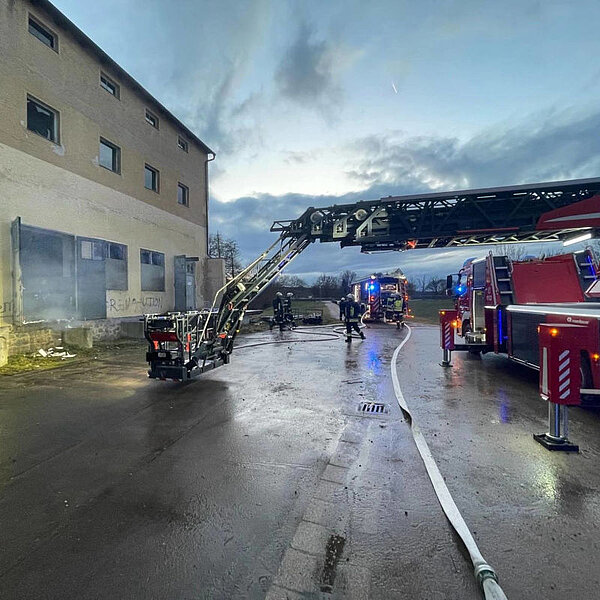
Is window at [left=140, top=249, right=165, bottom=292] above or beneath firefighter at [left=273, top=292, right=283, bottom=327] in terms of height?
above

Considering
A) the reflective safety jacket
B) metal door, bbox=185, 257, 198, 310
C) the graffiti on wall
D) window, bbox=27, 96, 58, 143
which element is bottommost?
the reflective safety jacket

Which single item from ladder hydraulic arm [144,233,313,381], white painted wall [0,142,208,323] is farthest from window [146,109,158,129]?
ladder hydraulic arm [144,233,313,381]

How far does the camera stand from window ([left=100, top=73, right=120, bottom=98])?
14.6 m

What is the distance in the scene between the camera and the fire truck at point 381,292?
75.5ft

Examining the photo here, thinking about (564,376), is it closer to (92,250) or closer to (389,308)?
(92,250)

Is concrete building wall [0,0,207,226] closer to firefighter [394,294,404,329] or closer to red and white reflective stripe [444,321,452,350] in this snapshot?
red and white reflective stripe [444,321,452,350]

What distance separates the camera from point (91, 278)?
44.3 feet

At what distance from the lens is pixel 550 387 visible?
416 cm

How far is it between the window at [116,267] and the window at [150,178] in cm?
393

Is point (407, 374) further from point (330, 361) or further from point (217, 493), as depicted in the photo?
point (217, 493)

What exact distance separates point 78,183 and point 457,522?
49.6 ft

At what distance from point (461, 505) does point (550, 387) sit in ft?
6.73

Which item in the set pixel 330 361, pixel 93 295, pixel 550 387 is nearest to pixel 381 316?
pixel 330 361

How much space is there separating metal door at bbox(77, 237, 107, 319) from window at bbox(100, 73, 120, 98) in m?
6.46
